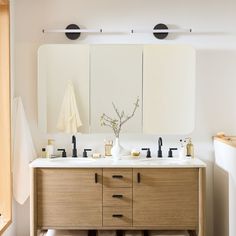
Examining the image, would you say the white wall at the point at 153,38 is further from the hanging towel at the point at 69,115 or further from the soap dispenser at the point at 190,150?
the hanging towel at the point at 69,115

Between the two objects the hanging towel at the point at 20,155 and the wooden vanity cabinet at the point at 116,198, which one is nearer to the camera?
the wooden vanity cabinet at the point at 116,198

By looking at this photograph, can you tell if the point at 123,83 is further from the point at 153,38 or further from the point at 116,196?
the point at 116,196

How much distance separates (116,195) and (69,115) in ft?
2.73

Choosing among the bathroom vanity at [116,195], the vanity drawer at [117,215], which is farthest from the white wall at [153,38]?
the vanity drawer at [117,215]

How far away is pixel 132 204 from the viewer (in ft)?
10.4

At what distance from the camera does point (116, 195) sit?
315cm

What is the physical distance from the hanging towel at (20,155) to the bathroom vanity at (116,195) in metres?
0.31

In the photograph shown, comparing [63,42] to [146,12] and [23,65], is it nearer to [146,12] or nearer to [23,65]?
[23,65]

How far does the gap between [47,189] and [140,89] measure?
3.78 ft

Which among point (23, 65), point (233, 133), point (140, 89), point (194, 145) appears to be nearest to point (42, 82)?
point (23, 65)

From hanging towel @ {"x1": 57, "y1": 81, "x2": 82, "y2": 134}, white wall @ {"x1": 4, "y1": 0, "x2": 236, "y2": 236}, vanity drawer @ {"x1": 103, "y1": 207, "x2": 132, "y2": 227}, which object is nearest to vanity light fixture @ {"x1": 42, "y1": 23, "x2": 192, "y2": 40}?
white wall @ {"x1": 4, "y1": 0, "x2": 236, "y2": 236}

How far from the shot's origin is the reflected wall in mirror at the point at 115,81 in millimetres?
3516

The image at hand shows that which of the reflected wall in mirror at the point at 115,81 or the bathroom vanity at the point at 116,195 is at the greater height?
the reflected wall in mirror at the point at 115,81

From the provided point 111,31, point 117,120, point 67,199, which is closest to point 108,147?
point 117,120
